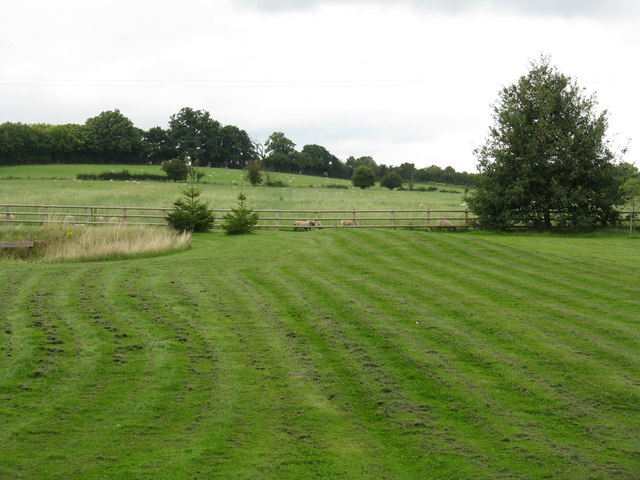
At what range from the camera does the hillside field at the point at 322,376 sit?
5.53 meters

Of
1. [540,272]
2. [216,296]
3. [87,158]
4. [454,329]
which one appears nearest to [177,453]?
[454,329]

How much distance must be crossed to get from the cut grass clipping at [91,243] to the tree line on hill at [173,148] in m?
70.6

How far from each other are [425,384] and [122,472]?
11.8 ft

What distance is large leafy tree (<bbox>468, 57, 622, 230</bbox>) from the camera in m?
28.9

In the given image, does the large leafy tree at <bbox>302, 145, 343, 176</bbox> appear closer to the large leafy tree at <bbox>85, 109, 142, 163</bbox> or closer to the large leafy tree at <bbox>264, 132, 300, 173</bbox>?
the large leafy tree at <bbox>264, 132, 300, 173</bbox>

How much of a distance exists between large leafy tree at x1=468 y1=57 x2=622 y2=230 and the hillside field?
51.7ft

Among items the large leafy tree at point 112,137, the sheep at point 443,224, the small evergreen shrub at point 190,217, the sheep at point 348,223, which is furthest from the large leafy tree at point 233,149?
the small evergreen shrub at point 190,217

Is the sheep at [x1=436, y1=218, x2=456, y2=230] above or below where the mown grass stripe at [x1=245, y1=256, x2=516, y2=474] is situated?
above

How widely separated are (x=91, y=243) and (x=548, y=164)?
800 inches

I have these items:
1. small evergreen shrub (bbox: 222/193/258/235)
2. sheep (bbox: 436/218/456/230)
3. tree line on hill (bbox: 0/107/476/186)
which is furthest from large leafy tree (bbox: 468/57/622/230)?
Answer: tree line on hill (bbox: 0/107/476/186)

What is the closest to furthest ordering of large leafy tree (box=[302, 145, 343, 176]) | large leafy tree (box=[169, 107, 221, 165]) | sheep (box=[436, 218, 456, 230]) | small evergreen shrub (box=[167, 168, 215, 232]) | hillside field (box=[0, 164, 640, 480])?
1. hillside field (box=[0, 164, 640, 480])
2. small evergreen shrub (box=[167, 168, 215, 232])
3. sheep (box=[436, 218, 456, 230])
4. large leafy tree (box=[169, 107, 221, 165])
5. large leafy tree (box=[302, 145, 343, 176])

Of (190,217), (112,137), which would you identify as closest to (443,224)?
Answer: (190,217)

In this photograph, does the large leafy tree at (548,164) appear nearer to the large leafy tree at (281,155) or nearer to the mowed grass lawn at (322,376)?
the mowed grass lawn at (322,376)

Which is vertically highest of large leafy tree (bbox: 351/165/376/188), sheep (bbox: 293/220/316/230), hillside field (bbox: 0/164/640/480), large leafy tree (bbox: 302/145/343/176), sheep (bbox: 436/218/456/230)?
large leafy tree (bbox: 302/145/343/176)
